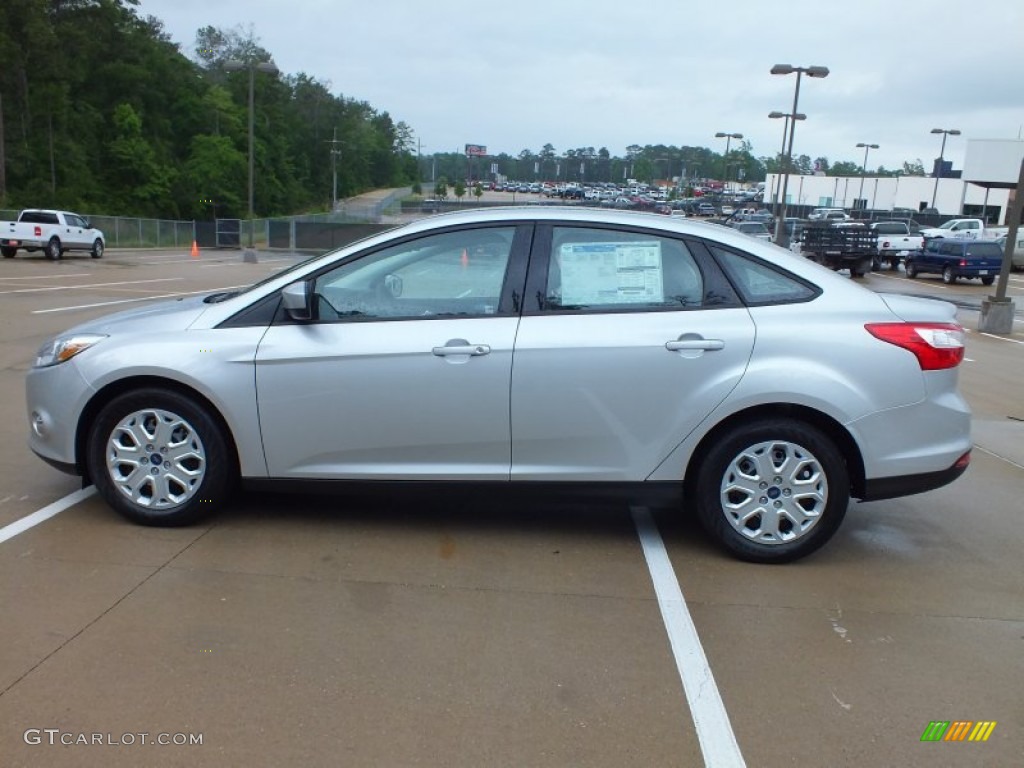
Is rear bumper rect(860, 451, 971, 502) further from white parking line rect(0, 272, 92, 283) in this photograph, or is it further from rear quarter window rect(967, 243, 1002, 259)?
rear quarter window rect(967, 243, 1002, 259)

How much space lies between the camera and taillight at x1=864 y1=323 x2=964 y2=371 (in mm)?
4281

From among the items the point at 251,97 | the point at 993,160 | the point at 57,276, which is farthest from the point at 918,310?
the point at 993,160

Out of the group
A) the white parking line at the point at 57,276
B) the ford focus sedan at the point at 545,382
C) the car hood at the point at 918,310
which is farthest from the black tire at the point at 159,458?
the white parking line at the point at 57,276

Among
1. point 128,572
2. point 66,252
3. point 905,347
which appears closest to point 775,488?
point 905,347

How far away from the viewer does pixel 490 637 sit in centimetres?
361

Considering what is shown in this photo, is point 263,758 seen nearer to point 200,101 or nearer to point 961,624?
point 961,624

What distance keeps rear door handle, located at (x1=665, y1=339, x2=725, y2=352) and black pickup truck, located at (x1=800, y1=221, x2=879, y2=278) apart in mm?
29990

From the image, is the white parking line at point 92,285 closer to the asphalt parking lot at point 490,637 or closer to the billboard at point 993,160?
the asphalt parking lot at point 490,637

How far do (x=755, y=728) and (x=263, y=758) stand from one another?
1.67 meters

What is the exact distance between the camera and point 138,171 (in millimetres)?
71938

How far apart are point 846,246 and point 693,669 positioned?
102 feet

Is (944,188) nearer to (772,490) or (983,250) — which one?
(983,250)

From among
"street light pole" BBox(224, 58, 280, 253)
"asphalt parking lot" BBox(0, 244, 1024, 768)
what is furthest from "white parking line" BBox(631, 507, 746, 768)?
"street light pole" BBox(224, 58, 280, 253)

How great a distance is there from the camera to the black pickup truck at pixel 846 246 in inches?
1243
